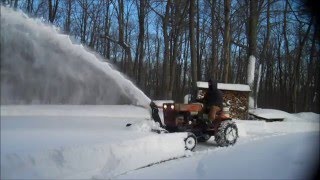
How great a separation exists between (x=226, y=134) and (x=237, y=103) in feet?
34.2

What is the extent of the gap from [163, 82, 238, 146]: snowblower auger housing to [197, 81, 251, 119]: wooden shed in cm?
937

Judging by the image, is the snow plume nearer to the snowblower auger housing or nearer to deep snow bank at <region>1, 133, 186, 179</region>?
the snowblower auger housing

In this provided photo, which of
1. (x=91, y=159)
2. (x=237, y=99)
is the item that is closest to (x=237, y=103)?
(x=237, y=99)

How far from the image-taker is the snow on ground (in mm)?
7330

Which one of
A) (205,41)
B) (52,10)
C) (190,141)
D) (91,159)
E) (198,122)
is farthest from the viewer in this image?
(205,41)

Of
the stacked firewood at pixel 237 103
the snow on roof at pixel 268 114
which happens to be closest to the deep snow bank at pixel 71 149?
the stacked firewood at pixel 237 103

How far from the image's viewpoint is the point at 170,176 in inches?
355

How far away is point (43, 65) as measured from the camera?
11867 millimetres

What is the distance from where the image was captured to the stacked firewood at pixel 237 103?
23484 mm

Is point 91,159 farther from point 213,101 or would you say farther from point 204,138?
point 204,138

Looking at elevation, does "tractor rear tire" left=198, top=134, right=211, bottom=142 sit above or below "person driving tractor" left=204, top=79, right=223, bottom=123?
below

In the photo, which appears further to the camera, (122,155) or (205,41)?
(205,41)

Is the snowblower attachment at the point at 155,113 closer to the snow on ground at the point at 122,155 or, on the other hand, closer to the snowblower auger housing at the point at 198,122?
the snow on ground at the point at 122,155

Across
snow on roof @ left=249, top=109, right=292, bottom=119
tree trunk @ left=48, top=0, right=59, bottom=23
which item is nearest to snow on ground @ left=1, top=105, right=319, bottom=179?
snow on roof @ left=249, top=109, right=292, bottom=119
